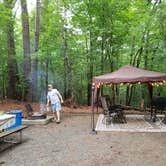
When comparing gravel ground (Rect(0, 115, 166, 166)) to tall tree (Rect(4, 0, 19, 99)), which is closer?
gravel ground (Rect(0, 115, 166, 166))

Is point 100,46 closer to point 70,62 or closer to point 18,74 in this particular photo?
point 70,62

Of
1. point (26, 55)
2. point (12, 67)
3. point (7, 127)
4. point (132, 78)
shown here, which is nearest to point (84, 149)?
point (7, 127)

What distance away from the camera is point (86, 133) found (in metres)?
Result: 6.65

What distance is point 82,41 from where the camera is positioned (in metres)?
13.1

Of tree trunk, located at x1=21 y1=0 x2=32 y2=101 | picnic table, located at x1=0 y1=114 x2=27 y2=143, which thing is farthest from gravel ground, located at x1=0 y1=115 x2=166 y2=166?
tree trunk, located at x1=21 y1=0 x2=32 y2=101

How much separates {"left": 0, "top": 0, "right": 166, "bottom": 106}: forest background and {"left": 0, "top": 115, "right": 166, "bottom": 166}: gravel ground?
5.66 metres

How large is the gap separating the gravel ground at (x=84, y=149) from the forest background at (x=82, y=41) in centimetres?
566

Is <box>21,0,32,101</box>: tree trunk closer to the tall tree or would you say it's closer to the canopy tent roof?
the tall tree

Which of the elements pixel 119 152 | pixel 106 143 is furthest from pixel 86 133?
pixel 119 152

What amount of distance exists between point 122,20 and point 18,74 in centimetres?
684

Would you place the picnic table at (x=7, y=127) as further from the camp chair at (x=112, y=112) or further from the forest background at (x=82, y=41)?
the forest background at (x=82, y=41)

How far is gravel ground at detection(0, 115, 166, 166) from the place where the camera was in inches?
168

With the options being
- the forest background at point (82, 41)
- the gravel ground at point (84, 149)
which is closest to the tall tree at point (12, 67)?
the forest background at point (82, 41)

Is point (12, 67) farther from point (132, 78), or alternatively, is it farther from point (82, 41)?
point (132, 78)
